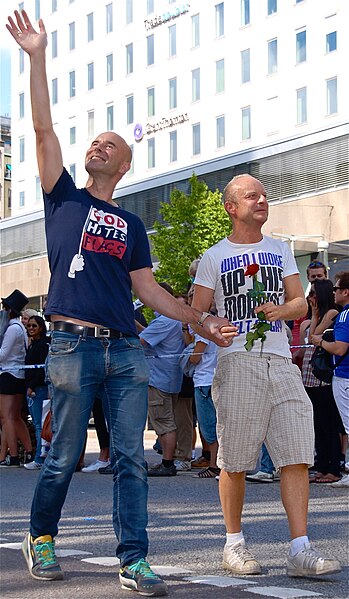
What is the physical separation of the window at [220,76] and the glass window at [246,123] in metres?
2.79

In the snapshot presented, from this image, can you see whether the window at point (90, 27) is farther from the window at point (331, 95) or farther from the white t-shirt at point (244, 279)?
the white t-shirt at point (244, 279)

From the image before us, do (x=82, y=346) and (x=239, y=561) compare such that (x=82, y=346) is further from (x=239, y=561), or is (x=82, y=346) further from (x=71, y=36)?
(x=71, y=36)

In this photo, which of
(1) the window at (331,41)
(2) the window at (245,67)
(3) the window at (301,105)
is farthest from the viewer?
(2) the window at (245,67)

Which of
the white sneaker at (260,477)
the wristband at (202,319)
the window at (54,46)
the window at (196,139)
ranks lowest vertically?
the white sneaker at (260,477)

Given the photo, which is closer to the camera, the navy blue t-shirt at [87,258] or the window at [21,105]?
the navy blue t-shirt at [87,258]

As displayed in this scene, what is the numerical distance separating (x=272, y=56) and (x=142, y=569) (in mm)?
54407

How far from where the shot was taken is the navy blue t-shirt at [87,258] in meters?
5.51

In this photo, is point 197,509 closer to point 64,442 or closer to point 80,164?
point 64,442

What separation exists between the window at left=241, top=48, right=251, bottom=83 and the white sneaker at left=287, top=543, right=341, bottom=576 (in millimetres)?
55225

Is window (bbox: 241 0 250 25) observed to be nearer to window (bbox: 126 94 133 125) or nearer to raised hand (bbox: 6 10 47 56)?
window (bbox: 126 94 133 125)

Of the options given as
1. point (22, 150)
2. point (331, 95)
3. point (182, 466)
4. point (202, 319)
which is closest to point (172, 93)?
point (331, 95)

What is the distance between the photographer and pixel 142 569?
209 inches

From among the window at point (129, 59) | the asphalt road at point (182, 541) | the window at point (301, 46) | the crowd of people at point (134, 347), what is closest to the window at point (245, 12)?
the window at point (301, 46)

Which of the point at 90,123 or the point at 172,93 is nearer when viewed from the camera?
the point at 172,93
